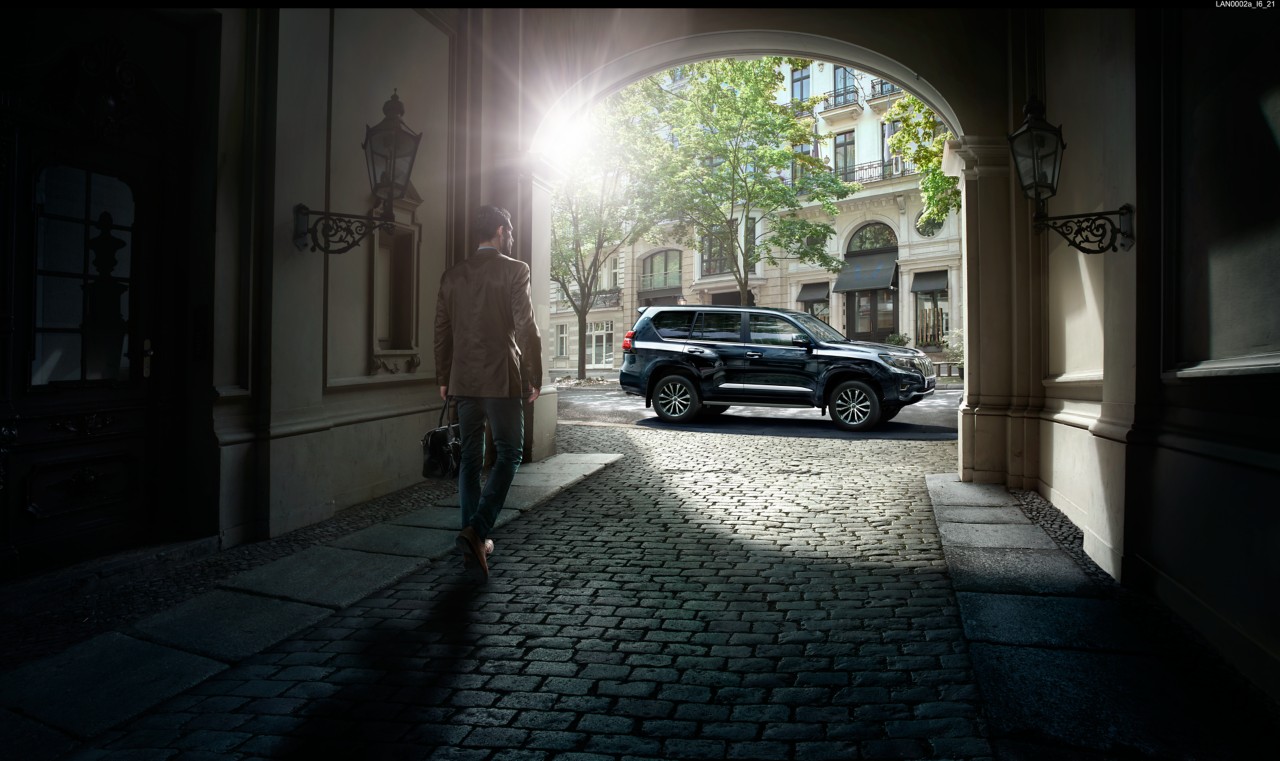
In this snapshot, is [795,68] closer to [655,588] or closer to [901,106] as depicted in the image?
[901,106]

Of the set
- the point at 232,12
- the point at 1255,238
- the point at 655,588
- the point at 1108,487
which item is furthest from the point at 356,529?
the point at 1255,238

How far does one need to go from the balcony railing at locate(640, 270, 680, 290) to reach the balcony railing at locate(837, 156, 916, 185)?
1009 centimetres

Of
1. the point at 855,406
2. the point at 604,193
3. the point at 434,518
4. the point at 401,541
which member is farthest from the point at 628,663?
the point at 604,193

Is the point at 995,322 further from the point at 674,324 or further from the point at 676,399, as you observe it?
the point at 674,324

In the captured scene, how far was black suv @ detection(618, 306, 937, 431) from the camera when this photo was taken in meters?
10.9

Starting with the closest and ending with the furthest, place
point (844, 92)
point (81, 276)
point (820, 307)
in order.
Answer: point (81, 276), point (844, 92), point (820, 307)

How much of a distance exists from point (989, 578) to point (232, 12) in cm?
545

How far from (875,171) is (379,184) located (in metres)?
30.4

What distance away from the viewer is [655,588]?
3727 mm

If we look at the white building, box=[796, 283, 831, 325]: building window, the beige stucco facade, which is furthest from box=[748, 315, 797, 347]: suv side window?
box=[796, 283, 831, 325]: building window

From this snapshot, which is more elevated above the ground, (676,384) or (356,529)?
(676,384)

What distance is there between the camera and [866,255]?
3203 centimetres

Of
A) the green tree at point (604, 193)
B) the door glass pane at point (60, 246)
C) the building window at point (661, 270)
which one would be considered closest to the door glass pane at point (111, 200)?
the door glass pane at point (60, 246)

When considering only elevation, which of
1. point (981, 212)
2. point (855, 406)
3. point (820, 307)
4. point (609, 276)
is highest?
point (609, 276)
